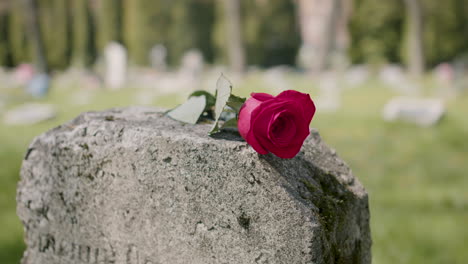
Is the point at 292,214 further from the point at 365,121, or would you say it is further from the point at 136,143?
the point at 365,121

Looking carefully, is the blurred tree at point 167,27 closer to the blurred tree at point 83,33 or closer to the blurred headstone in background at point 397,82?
the blurred tree at point 83,33

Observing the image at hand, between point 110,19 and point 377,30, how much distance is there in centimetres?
913

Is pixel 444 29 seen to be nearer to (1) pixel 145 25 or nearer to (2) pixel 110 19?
(1) pixel 145 25

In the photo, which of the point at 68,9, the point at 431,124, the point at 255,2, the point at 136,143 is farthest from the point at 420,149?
the point at 68,9

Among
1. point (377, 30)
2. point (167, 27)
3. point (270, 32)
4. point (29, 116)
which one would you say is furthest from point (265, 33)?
point (29, 116)

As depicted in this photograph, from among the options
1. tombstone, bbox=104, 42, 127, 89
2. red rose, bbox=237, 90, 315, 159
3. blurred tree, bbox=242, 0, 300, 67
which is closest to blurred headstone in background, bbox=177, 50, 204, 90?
tombstone, bbox=104, 42, 127, 89

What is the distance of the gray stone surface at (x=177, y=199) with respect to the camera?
4.53ft

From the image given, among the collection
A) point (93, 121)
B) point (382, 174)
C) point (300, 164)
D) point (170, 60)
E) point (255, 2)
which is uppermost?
point (255, 2)

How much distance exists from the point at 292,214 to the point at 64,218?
36.0 inches

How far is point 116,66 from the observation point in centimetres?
1048

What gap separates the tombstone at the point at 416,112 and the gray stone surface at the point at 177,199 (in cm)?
430

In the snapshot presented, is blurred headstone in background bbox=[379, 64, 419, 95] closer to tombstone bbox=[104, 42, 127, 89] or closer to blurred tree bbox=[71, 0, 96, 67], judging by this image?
tombstone bbox=[104, 42, 127, 89]

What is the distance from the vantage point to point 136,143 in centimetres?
154

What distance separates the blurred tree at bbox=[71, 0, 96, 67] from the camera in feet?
55.0
